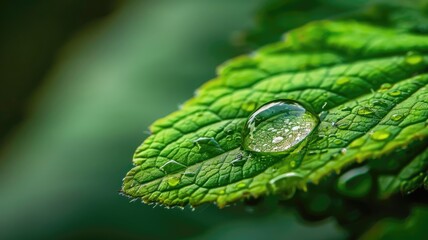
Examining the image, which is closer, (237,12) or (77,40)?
(237,12)

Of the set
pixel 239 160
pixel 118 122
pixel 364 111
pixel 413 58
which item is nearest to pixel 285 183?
pixel 239 160

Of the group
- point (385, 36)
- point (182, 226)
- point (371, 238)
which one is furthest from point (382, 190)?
point (182, 226)

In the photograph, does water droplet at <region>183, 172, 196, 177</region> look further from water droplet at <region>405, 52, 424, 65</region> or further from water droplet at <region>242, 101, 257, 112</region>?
water droplet at <region>405, 52, 424, 65</region>

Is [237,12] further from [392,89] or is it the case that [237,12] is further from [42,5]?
[42,5]

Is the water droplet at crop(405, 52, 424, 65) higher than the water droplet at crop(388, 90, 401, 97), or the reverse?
the water droplet at crop(405, 52, 424, 65)

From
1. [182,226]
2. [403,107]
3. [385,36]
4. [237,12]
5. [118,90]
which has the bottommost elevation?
[403,107]

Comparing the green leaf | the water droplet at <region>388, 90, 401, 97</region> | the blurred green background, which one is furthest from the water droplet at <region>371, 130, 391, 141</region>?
the blurred green background

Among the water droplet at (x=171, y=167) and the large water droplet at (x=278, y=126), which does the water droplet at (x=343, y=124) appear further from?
the water droplet at (x=171, y=167)
